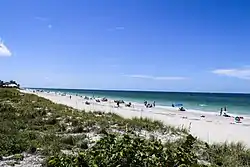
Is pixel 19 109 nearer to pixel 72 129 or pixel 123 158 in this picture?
pixel 72 129

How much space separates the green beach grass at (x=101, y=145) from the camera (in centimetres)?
490

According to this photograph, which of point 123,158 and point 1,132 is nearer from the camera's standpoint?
point 123,158

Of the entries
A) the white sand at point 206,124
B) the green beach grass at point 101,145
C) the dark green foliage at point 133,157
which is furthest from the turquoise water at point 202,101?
the dark green foliage at point 133,157

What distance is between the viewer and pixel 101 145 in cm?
546

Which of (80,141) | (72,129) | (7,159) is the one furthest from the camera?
(72,129)

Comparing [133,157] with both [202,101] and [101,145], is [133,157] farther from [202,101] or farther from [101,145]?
[202,101]

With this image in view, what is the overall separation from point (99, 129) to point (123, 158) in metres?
5.86

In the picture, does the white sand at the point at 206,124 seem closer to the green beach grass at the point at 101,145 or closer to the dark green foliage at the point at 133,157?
the green beach grass at the point at 101,145

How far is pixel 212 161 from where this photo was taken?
7383mm

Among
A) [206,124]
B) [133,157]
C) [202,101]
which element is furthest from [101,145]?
[202,101]

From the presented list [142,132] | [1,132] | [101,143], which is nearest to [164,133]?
[142,132]

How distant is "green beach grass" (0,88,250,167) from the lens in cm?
490

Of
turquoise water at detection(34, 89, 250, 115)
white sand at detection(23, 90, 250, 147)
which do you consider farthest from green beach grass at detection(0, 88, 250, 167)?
turquoise water at detection(34, 89, 250, 115)

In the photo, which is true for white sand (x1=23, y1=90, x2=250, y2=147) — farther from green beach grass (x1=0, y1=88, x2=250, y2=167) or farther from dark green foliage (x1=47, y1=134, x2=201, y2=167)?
dark green foliage (x1=47, y1=134, x2=201, y2=167)
